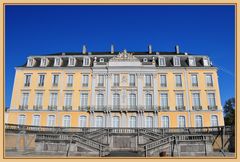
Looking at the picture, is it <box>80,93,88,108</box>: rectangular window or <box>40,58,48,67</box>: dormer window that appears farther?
<box>40,58,48,67</box>: dormer window

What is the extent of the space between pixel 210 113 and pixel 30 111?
20.8m

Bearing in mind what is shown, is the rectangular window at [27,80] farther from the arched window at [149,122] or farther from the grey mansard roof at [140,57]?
the arched window at [149,122]

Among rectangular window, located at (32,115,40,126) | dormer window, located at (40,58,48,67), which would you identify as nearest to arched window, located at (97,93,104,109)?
rectangular window, located at (32,115,40,126)

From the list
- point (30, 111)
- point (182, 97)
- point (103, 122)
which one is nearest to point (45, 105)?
point (30, 111)

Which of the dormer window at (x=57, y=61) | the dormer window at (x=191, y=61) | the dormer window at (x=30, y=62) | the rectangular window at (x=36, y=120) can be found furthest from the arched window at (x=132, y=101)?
the dormer window at (x=30, y=62)

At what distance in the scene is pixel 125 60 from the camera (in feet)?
96.8

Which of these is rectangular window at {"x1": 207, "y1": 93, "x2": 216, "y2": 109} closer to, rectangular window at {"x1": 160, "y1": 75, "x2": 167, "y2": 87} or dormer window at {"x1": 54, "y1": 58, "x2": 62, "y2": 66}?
rectangular window at {"x1": 160, "y1": 75, "x2": 167, "y2": 87}

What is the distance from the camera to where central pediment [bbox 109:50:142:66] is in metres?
29.4

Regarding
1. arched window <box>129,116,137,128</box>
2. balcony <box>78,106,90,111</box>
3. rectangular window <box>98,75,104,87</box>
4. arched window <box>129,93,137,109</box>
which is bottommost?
arched window <box>129,116,137,128</box>

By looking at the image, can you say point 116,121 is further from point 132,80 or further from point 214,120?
point 214,120

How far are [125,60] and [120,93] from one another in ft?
13.8

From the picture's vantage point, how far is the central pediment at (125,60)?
2941 centimetres

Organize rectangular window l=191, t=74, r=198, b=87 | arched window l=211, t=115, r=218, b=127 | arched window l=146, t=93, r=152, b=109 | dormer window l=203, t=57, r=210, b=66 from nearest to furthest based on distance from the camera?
arched window l=211, t=115, r=218, b=127, arched window l=146, t=93, r=152, b=109, rectangular window l=191, t=74, r=198, b=87, dormer window l=203, t=57, r=210, b=66

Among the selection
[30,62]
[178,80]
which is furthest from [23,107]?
[178,80]
